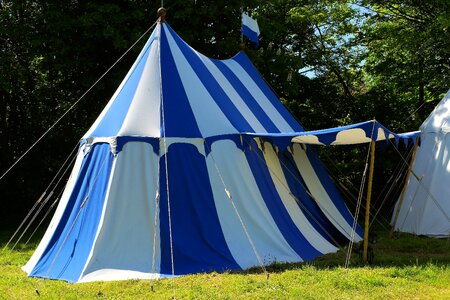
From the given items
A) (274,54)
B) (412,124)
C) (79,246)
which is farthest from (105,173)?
(412,124)

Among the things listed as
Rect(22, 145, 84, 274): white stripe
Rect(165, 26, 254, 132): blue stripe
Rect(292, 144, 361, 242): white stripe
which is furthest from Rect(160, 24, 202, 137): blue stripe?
Rect(292, 144, 361, 242): white stripe

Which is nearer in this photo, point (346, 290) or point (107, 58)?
point (346, 290)

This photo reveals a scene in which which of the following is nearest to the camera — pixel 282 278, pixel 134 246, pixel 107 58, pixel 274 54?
pixel 282 278

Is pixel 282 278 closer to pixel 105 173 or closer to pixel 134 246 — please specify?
pixel 134 246

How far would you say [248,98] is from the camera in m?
7.94

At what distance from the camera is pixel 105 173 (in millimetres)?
5715

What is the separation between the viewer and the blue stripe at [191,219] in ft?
17.7

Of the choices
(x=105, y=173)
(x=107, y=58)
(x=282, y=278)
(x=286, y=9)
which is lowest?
(x=282, y=278)

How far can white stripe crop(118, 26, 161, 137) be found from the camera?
5794 millimetres

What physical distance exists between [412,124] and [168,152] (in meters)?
8.31

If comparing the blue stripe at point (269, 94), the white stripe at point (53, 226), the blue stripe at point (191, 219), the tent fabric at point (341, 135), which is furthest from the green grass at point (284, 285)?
the blue stripe at point (269, 94)

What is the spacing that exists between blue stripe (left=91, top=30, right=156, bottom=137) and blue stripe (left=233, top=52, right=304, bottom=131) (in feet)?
8.93

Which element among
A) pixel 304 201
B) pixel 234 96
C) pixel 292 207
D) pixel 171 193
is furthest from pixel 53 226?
pixel 304 201

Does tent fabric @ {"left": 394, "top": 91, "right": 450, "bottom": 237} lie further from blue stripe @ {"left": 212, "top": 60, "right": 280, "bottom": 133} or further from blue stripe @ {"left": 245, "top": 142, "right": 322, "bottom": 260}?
blue stripe @ {"left": 245, "top": 142, "right": 322, "bottom": 260}
